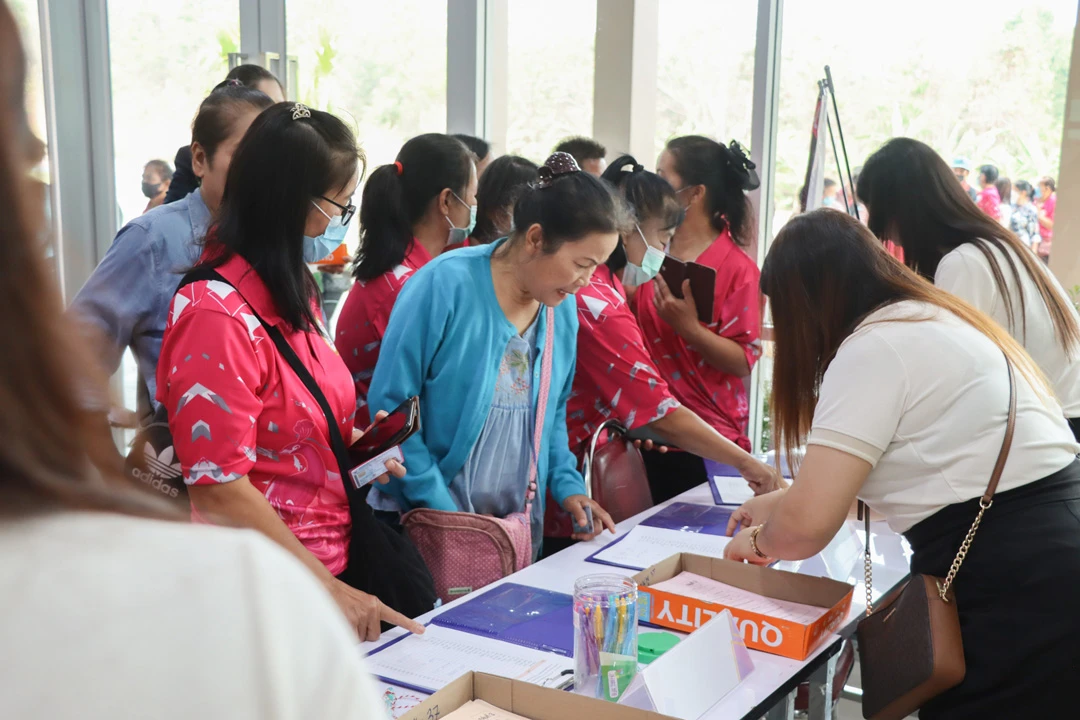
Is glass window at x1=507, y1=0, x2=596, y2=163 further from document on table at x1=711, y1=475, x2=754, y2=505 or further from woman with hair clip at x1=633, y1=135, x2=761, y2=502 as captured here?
document on table at x1=711, y1=475, x2=754, y2=505

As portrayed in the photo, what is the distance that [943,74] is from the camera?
12.6ft

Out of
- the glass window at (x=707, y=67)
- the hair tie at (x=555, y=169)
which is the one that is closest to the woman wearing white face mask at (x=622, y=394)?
the hair tie at (x=555, y=169)

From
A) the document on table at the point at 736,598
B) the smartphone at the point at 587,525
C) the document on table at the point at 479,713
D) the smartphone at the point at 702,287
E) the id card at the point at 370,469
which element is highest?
the smartphone at the point at 702,287

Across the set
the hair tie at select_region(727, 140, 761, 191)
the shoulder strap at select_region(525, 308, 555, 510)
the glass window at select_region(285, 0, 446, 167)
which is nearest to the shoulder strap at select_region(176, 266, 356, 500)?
the shoulder strap at select_region(525, 308, 555, 510)

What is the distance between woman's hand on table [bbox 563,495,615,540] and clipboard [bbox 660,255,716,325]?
2.91 ft

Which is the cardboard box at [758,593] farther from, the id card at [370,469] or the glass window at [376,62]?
the glass window at [376,62]

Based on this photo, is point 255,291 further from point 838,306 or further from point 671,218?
point 671,218

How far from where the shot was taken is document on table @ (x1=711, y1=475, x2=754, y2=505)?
2650mm

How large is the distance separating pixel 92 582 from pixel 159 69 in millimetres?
5307

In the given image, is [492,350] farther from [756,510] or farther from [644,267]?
[644,267]

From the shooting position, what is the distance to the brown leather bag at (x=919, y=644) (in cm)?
162

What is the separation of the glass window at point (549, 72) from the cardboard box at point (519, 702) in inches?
134

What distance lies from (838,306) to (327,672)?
1.51 meters

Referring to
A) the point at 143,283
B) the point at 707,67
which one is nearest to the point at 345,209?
the point at 143,283
